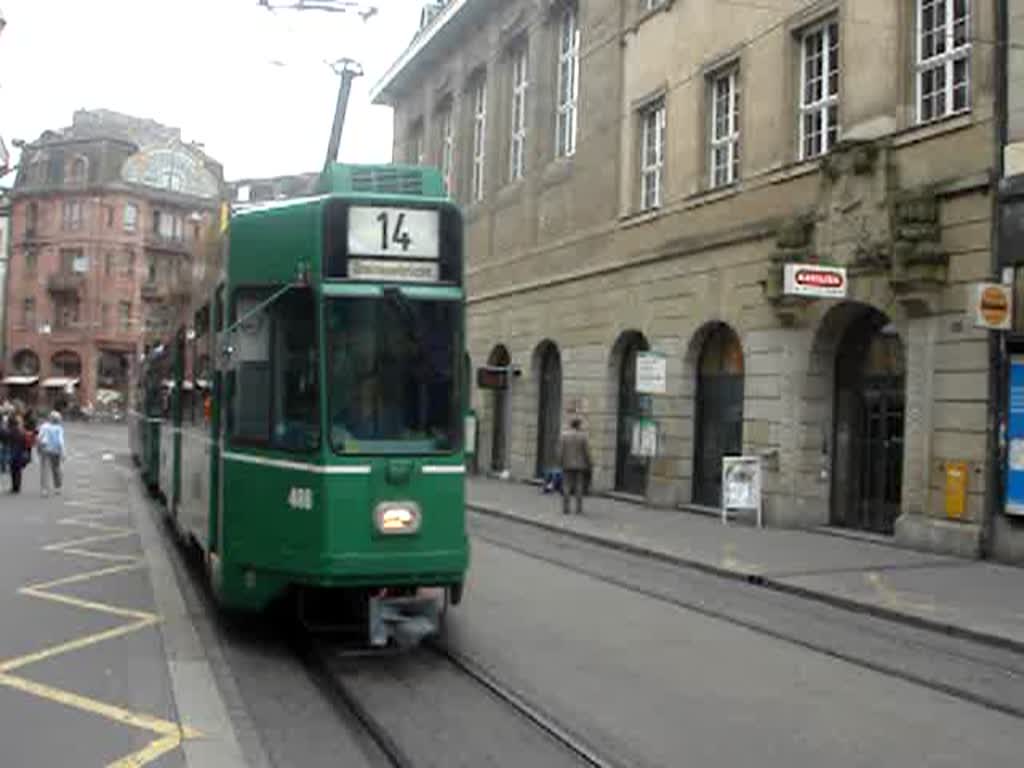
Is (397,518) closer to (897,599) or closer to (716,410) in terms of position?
(897,599)

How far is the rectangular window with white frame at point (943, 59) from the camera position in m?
15.9

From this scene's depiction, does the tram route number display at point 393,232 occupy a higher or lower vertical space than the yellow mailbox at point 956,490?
higher

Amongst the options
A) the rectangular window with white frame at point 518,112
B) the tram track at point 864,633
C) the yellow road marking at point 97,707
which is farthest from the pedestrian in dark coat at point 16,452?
the yellow road marking at point 97,707

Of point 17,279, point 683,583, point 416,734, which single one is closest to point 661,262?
point 683,583

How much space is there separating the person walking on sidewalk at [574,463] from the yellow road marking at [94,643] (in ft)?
29.4

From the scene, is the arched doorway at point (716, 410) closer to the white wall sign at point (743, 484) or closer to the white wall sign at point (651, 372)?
the white wall sign at point (651, 372)

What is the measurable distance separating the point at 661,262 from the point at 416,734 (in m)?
17.5

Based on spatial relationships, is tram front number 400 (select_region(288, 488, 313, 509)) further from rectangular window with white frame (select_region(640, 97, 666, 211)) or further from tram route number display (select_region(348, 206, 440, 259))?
rectangular window with white frame (select_region(640, 97, 666, 211))

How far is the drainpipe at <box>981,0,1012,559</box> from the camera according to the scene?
572 inches

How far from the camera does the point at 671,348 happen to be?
22156 mm

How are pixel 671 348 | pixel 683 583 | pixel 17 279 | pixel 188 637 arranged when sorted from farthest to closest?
1. pixel 17 279
2. pixel 671 348
3. pixel 683 583
4. pixel 188 637

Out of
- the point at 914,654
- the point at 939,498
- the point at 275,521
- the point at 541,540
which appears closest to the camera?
the point at 275,521

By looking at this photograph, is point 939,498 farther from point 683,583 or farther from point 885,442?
point 683,583

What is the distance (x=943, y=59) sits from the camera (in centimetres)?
1625
